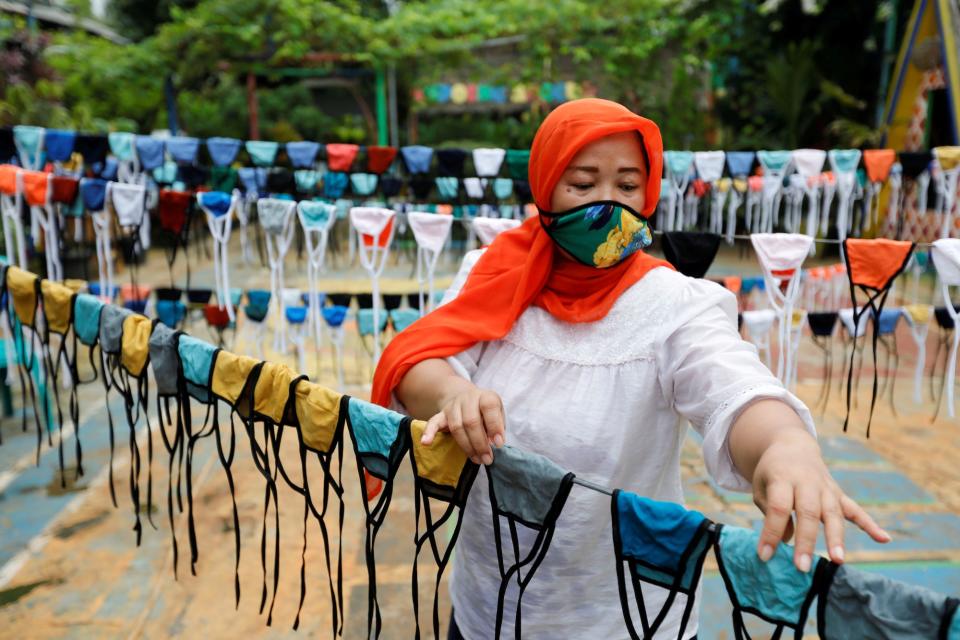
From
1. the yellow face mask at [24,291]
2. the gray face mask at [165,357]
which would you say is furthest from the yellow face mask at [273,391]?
the yellow face mask at [24,291]

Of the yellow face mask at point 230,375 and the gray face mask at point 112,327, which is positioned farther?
the gray face mask at point 112,327

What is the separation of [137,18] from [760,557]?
20.4m

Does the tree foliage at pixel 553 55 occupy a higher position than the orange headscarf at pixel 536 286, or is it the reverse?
the tree foliage at pixel 553 55

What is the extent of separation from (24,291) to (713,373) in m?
2.61

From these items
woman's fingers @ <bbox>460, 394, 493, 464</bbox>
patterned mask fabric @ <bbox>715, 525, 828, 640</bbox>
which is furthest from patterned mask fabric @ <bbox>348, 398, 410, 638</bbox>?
patterned mask fabric @ <bbox>715, 525, 828, 640</bbox>

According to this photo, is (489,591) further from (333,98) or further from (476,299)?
(333,98)

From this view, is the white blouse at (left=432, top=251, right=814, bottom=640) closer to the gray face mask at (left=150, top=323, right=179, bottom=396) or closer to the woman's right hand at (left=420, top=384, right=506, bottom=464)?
the woman's right hand at (left=420, top=384, right=506, bottom=464)

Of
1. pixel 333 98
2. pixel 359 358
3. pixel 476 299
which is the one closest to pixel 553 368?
pixel 476 299

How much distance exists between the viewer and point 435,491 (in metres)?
1.30

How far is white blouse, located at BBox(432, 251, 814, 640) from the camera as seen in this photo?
3.84 feet

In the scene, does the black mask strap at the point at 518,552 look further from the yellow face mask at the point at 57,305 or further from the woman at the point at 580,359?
Answer: the yellow face mask at the point at 57,305

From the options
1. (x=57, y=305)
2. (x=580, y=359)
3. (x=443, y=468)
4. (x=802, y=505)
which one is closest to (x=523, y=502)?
(x=443, y=468)

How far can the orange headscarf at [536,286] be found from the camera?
1224 millimetres

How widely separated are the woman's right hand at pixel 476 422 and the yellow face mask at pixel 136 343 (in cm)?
128
